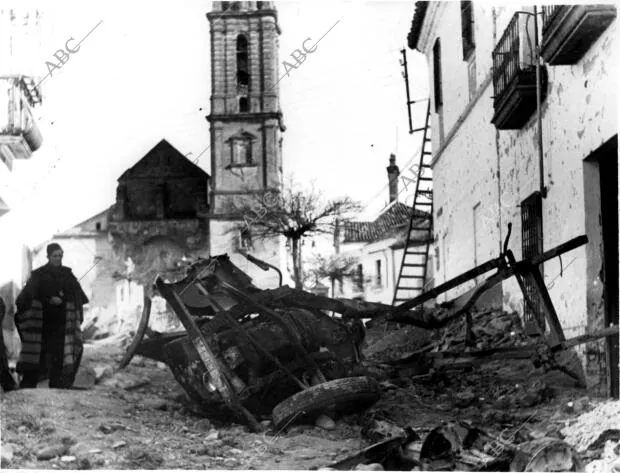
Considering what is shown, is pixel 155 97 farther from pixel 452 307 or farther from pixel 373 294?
pixel 452 307

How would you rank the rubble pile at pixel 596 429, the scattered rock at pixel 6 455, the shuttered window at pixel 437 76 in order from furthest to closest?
the shuttered window at pixel 437 76 < the scattered rock at pixel 6 455 < the rubble pile at pixel 596 429

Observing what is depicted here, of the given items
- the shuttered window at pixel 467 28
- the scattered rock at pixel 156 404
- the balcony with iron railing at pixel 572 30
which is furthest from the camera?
the shuttered window at pixel 467 28

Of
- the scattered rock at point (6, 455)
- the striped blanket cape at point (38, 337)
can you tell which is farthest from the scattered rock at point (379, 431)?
the scattered rock at point (6, 455)

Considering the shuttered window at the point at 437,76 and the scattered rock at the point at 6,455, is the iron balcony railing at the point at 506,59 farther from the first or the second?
the scattered rock at the point at 6,455

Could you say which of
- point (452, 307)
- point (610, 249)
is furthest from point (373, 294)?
point (610, 249)

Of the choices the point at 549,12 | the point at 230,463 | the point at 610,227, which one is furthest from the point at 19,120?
the point at 610,227

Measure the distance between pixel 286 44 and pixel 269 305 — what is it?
226 cm

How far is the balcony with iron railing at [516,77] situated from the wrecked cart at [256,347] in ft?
6.85

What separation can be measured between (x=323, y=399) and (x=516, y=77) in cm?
311

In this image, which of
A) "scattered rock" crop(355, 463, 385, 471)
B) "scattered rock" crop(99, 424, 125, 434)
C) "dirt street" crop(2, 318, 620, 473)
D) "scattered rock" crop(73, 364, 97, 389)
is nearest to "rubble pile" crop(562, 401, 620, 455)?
"dirt street" crop(2, 318, 620, 473)

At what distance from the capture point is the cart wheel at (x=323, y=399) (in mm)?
6711

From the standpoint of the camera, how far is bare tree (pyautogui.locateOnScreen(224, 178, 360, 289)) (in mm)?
7551

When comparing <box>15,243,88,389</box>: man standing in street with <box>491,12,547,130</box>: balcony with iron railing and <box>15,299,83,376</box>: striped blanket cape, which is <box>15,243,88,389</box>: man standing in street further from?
<box>491,12,547,130</box>: balcony with iron railing

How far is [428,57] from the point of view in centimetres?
812
